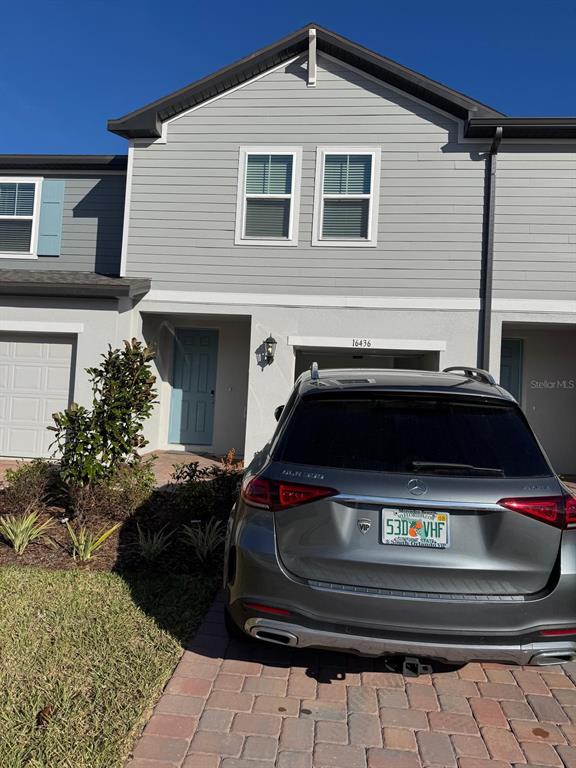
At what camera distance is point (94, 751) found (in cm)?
225

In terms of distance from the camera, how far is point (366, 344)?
8.51 m

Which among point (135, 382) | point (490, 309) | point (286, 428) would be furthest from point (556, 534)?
point (490, 309)

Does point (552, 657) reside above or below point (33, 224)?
below

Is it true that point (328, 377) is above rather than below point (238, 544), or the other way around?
above

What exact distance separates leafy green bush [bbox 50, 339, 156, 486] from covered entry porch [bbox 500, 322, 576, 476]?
696 centimetres

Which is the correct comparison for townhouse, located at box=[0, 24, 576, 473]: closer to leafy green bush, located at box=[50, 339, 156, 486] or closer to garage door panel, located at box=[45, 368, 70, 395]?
garage door panel, located at box=[45, 368, 70, 395]

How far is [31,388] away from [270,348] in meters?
4.24

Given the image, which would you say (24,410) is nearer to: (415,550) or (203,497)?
(203,497)

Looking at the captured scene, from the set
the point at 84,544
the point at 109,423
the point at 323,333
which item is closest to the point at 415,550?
the point at 84,544

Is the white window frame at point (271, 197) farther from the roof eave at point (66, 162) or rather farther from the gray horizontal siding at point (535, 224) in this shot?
the gray horizontal siding at point (535, 224)

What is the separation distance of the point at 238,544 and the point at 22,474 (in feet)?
13.9

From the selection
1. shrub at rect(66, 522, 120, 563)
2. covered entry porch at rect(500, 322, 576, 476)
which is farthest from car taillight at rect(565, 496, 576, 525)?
covered entry porch at rect(500, 322, 576, 476)

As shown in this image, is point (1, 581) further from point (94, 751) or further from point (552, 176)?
point (552, 176)
